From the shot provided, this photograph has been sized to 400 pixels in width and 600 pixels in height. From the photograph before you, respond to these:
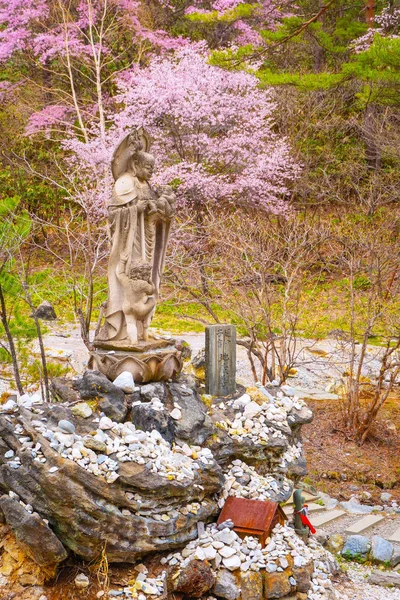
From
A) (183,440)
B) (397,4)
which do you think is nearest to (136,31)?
(397,4)

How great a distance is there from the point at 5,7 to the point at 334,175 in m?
10.6

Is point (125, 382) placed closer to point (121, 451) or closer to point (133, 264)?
point (121, 451)

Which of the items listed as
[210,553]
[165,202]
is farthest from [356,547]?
[165,202]

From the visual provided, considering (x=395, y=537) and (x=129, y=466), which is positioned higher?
(x=129, y=466)

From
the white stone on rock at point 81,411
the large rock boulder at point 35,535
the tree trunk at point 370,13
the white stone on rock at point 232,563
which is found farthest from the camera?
the tree trunk at point 370,13

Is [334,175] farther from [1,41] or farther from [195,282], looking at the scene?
[1,41]

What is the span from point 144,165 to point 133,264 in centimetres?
98

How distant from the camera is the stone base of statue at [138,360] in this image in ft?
20.3

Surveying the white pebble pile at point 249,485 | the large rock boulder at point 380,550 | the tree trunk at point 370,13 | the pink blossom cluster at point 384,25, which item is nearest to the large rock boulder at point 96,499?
the white pebble pile at point 249,485

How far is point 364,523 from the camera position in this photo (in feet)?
25.3

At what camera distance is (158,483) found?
16.7 feet

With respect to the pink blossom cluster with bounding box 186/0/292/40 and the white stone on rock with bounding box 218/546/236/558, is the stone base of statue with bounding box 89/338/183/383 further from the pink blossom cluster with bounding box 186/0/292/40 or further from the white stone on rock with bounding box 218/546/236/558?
the pink blossom cluster with bounding box 186/0/292/40

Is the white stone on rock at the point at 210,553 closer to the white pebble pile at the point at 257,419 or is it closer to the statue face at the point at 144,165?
the white pebble pile at the point at 257,419

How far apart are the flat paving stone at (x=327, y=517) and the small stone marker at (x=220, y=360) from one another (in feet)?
5.78
